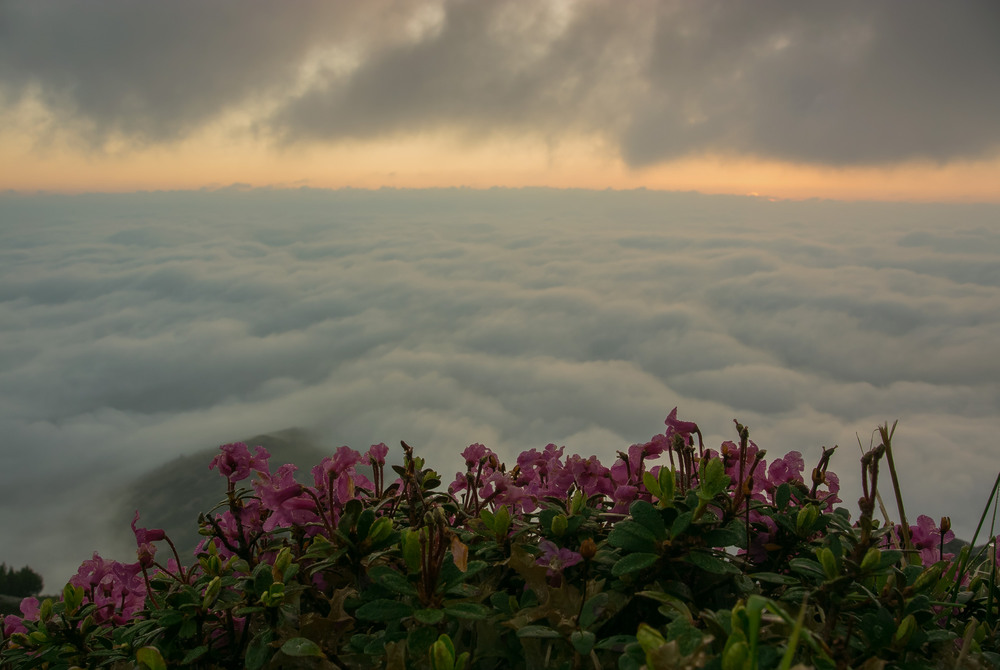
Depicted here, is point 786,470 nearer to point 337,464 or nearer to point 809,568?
point 809,568

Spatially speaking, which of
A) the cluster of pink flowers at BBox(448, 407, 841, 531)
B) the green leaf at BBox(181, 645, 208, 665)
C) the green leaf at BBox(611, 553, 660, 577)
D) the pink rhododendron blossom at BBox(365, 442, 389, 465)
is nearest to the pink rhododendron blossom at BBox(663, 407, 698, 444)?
the cluster of pink flowers at BBox(448, 407, 841, 531)

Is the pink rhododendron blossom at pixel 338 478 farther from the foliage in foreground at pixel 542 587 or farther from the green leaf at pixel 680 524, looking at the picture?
the green leaf at pixel 680 524

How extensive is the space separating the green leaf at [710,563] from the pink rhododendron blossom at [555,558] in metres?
0.28

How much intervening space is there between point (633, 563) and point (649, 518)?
0.13m

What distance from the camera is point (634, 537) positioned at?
4.80 ft

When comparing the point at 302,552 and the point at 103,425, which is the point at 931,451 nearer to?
the point at 302,552

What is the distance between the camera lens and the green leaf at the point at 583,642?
1.23 metres

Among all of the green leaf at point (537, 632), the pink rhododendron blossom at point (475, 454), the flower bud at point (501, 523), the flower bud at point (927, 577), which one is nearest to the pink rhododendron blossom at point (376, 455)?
the pink rhododendron blossom at point (475, 454)

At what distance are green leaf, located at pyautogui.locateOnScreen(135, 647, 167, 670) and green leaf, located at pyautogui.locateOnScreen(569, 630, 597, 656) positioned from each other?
93 cm

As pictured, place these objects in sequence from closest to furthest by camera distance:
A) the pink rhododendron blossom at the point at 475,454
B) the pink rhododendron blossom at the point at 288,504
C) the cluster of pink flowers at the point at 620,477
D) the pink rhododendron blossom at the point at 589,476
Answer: the pink rhododendron blossom at the point at 288,504 → the cluster of pink flowers at the point at 620,477 → the pink rhododendron blossom at the point at 589,476 → the pink rhododendron blossom at the point at 475,454

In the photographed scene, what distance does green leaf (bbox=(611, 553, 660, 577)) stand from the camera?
53.6 inches

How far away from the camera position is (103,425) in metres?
187

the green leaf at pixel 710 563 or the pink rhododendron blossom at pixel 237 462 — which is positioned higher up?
the green leaf at pixel 710 563

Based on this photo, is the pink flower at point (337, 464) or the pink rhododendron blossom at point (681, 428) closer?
the pink flower at point (337, 464)
